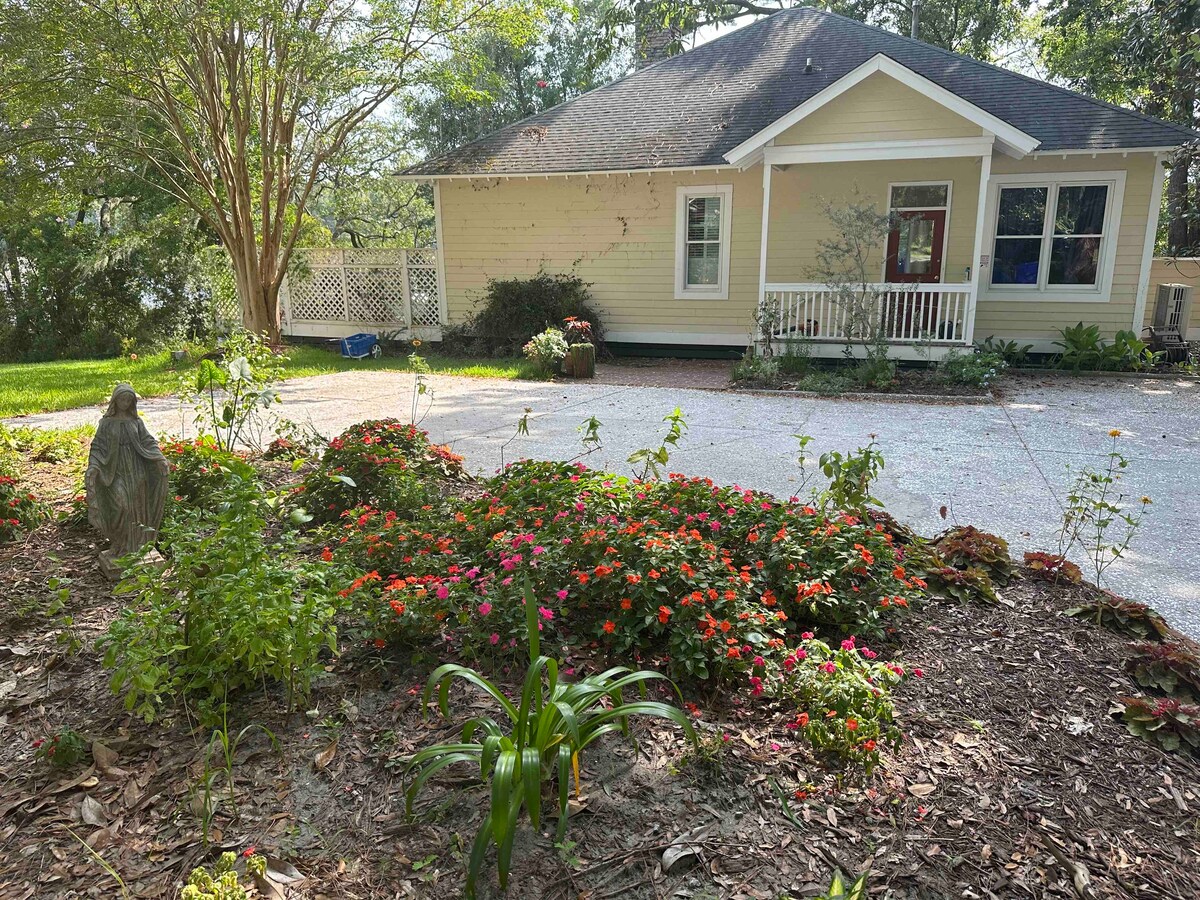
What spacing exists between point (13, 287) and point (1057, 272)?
19.8 meters

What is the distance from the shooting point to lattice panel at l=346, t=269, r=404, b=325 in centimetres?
1530

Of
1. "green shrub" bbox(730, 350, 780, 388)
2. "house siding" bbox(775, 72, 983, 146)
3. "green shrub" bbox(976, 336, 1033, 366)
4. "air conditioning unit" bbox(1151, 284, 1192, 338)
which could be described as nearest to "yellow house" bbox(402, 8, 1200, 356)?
"house siding" bbox(775, 72, 983, 146)

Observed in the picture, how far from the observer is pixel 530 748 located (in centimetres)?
210

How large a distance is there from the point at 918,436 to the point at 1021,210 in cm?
651

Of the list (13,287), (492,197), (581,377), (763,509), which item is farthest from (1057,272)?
(13,287)

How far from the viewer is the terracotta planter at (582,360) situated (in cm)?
1140

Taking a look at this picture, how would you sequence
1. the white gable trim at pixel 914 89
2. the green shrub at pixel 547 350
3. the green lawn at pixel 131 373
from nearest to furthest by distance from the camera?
the green lawn at pixel 131 373, the white gable trim at pixel 914 89, the green shrub at pixel 547 350

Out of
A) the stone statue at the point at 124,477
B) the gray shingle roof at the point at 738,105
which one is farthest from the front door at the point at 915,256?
the stone statue at the point at 124,477

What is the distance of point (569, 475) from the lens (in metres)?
4.43

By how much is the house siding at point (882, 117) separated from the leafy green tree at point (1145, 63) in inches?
244

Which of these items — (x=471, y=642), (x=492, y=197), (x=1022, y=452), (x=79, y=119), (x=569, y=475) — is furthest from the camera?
(x=492, y=197)

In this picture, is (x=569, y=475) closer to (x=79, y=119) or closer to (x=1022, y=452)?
(x=1022, y=452)

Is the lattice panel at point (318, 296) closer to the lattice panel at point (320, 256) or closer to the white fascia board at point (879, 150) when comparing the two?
the lattice panel at point (320, 256)

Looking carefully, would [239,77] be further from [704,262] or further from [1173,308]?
[1173,308]
